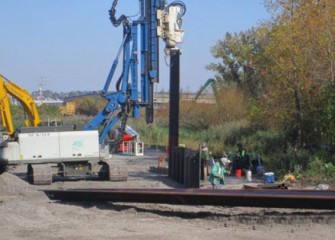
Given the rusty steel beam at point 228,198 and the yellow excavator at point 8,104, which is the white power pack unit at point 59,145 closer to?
the yellow excavator at point 8,104

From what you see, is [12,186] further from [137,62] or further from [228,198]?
[228,198]

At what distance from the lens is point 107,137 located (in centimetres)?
2631

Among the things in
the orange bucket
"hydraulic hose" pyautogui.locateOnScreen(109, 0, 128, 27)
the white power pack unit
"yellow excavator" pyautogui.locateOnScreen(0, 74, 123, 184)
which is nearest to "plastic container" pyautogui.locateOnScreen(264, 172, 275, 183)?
the orange bucket

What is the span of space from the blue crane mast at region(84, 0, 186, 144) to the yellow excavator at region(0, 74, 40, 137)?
2.40 metres

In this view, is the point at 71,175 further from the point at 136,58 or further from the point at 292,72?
the point at 292,72

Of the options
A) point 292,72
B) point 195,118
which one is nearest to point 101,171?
point 292,72

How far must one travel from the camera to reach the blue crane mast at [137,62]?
85.9 ft

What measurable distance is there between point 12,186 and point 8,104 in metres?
3.78

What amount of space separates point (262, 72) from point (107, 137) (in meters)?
10.4

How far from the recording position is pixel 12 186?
22.8 meters

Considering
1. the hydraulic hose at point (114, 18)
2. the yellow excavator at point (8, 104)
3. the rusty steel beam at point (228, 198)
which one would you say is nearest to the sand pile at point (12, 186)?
the yellow excavator at point (8, 104)

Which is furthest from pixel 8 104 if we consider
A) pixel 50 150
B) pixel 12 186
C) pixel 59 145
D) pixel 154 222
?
pixel 154 222

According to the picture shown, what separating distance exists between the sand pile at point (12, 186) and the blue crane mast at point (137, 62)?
12.7ft

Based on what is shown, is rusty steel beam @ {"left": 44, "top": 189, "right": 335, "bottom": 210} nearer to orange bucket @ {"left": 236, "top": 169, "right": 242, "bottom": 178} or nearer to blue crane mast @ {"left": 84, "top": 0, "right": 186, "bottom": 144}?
blue crane mast @ {"left": 84, "top": 0, "right": 186, "bottom": 144}
